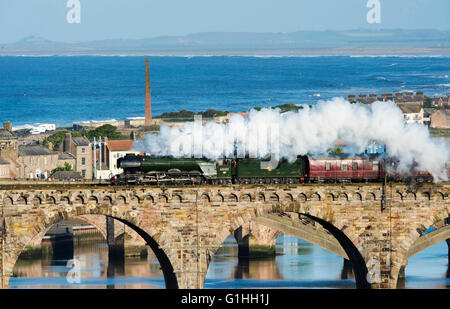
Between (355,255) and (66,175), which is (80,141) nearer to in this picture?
(66,175)

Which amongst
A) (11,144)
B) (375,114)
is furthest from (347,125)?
(11,144)

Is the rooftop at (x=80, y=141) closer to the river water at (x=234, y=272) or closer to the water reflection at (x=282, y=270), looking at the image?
the river water at (x=234, y=272)

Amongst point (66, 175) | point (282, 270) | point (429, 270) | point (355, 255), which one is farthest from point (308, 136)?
point (66, 175)

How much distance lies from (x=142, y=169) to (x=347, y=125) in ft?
59.9

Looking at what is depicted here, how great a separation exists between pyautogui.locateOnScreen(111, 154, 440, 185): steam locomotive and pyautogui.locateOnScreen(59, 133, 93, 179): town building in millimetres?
83394

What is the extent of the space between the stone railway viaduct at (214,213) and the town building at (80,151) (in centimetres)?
8736

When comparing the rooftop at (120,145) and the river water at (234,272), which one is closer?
the river water at (234,272)

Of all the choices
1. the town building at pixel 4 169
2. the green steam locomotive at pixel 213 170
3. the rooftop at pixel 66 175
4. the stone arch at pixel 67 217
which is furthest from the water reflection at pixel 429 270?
the town building at pixel 4 169

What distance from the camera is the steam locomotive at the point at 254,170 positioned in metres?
92.2

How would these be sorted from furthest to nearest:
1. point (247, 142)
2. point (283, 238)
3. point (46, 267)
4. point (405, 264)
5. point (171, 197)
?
point (283, 238) < point (46, 267) < point (405, 264) < point (247, 142) < point (171, 197)

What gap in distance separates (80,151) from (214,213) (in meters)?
95.3

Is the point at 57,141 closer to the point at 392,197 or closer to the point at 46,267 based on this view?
the point at 46,267

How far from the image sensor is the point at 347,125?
99188 millimetres

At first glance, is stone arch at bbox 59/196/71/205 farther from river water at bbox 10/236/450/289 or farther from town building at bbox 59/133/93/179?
town building at bbox 59/133/93/179
